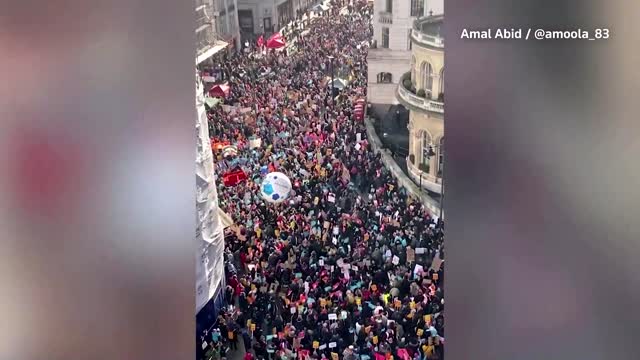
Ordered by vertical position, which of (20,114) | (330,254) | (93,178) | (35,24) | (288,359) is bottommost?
(288,359)

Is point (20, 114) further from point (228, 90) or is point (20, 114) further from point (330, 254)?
point (330, 254)

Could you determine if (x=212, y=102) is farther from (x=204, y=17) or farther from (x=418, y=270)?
(x=418, y=270)

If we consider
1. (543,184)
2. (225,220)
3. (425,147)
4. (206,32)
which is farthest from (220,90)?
(543,184)

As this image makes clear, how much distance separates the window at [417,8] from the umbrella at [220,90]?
3.83 feet

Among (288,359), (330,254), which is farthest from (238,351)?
(330,254)

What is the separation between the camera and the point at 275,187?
4.71 m

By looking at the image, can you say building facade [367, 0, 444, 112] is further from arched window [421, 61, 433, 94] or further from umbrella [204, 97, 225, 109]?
umbrella [204, 97, 225, 109]

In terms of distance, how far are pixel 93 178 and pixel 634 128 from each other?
300 centimetres

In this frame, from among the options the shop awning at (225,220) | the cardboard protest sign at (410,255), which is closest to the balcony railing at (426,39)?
the cardboard protest sign at (410,255)

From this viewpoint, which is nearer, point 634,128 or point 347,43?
point 634,128

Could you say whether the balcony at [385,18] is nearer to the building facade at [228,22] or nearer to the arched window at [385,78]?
the arched window at [385,78]

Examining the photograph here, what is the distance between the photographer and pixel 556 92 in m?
4.18

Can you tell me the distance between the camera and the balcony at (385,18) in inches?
176

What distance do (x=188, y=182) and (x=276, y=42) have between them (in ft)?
3.25
